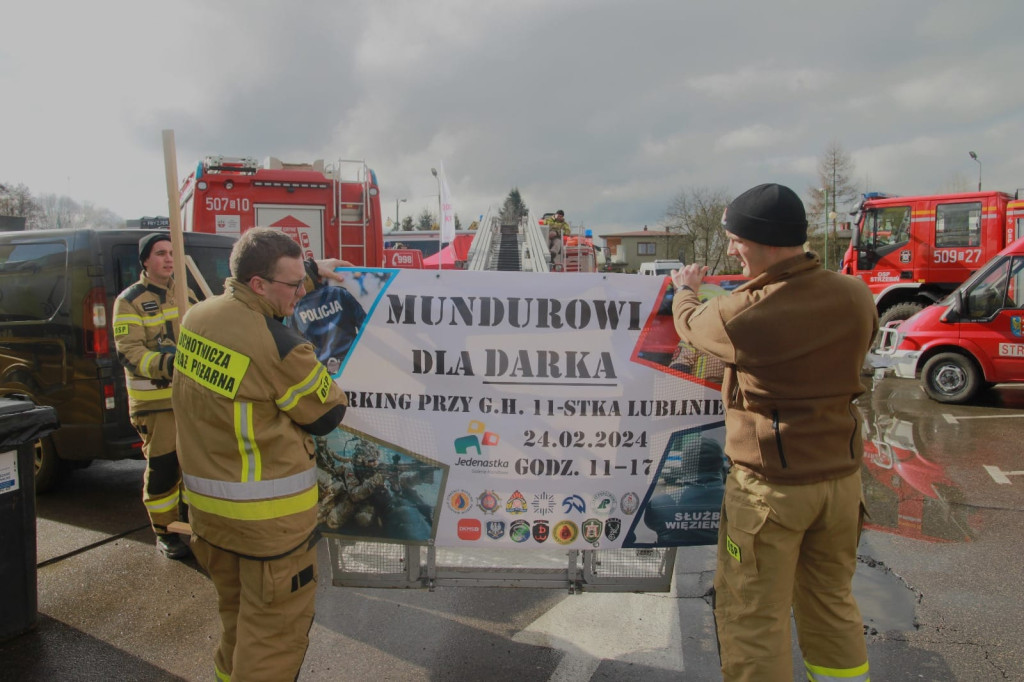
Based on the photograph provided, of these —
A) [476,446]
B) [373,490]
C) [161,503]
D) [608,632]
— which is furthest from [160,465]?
[608,632]

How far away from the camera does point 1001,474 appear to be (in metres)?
6.21

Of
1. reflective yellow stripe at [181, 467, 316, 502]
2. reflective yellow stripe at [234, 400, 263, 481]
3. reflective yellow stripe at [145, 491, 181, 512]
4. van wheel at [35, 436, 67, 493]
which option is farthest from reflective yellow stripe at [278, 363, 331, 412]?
van wheel at [35, 436, 67, 493]

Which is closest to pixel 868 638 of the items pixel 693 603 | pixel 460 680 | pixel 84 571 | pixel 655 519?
pixel 693 603

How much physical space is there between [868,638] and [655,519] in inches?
53.6

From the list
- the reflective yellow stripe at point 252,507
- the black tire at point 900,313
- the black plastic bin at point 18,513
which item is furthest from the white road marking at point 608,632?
the black tire at point 900,313

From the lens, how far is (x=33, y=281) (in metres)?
5.50

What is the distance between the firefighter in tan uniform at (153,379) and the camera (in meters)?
4.34

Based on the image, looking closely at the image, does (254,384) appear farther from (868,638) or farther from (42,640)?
(868,638)

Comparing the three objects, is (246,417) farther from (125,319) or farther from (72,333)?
(72,333)

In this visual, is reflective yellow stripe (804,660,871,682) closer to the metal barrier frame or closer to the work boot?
the metal barrier frame

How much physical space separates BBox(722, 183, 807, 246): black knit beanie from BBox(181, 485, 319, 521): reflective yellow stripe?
184cm

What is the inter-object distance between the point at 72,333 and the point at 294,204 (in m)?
4.59

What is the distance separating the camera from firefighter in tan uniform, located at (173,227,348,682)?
7.68ft

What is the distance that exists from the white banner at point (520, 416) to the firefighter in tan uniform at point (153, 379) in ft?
6.17
